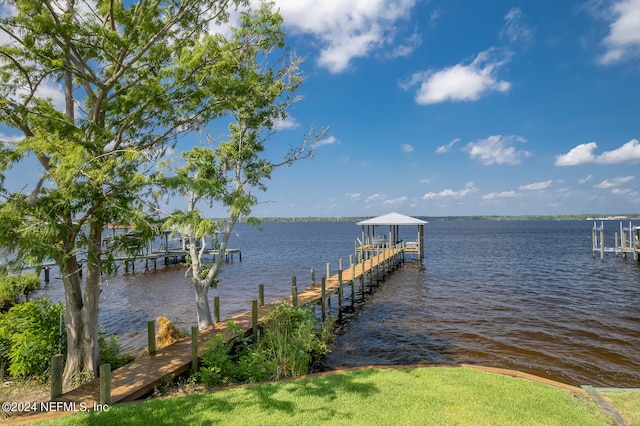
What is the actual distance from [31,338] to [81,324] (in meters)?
1.54

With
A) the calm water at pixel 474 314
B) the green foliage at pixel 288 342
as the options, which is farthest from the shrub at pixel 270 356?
the calm water at pixel 474 314

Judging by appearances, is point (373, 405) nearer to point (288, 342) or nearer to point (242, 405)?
point (242, 405)

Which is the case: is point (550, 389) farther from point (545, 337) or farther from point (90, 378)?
point (90, 378)

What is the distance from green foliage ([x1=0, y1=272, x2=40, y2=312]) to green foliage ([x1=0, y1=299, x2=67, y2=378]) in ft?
31.8

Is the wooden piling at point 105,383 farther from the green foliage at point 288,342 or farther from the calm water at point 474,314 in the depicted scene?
the calm water at point 474,314

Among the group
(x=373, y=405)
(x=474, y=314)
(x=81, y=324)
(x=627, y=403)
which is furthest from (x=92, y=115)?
(x=474, y=314)

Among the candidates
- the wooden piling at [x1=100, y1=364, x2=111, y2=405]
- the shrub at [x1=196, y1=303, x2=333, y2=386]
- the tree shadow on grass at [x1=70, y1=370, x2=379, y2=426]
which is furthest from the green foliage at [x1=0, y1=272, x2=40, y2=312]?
the tree shadow on grass at [x1=70, y1=370, x2=379, y2=426]

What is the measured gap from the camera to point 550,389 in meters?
7.38

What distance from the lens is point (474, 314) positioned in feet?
58.0

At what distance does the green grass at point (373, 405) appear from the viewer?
596 centimetres

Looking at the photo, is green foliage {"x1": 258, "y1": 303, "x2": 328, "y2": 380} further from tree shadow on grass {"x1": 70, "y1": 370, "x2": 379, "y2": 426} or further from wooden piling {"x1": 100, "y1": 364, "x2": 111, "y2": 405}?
wooden piling {"x1": 100, "y1": 364, "x2": 111, "y2": 405}

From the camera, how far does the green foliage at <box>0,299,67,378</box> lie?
9.07 metres

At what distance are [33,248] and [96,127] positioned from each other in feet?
8.84

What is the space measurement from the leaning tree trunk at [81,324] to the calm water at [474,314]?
564 centimetres
